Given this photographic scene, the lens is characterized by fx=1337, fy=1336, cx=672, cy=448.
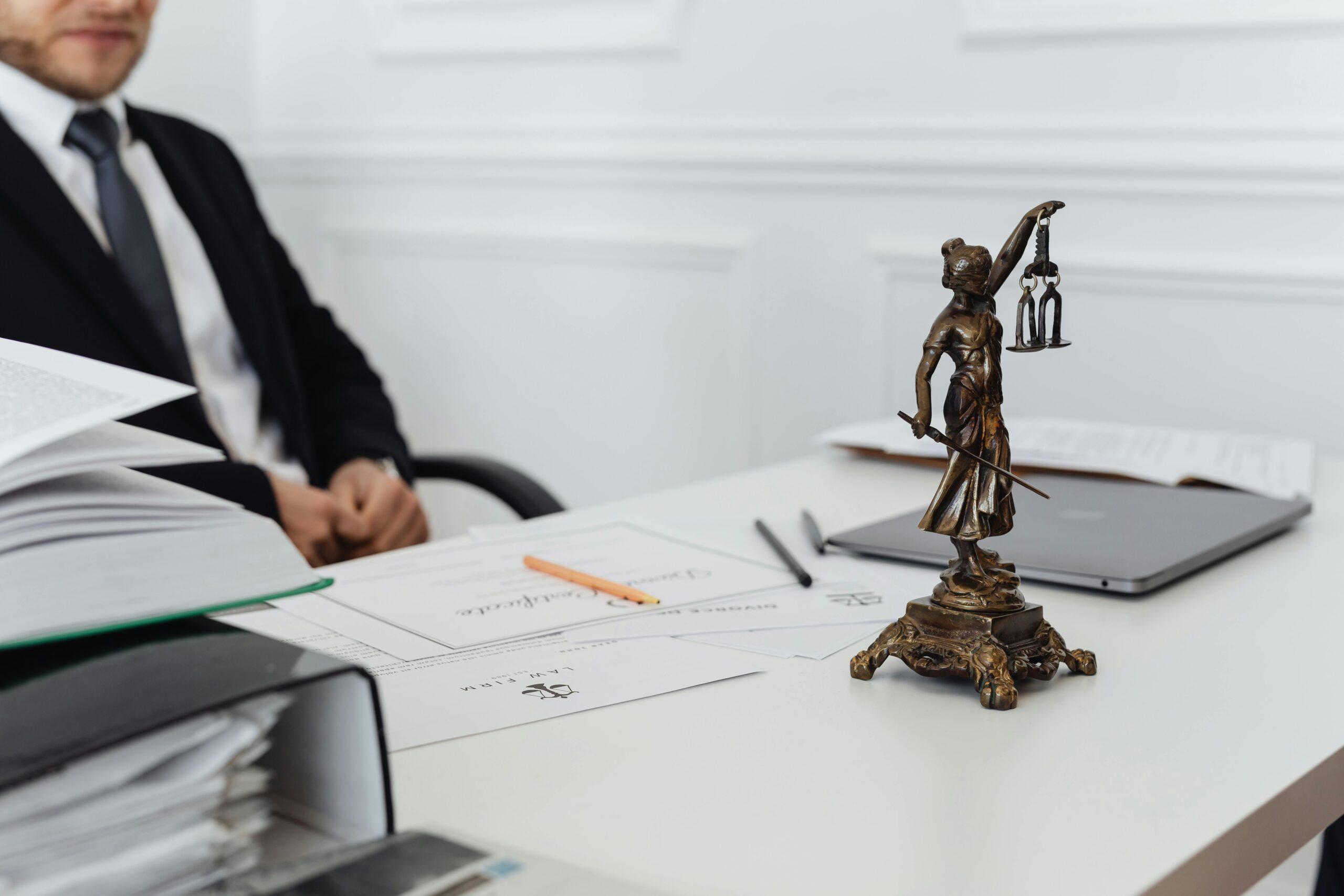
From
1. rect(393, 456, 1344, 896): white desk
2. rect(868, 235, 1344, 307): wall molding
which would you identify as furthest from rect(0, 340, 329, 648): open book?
rect(868, 235, 1344, 307): wall molding

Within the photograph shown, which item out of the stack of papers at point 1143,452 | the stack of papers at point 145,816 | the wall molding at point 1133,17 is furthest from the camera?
the wall molding at point 1133,17

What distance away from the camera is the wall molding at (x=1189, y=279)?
63.7 inches

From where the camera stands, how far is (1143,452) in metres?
1.30

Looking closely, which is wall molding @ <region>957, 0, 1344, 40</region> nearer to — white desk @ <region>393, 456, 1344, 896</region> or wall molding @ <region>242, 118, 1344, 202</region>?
wall molding @ <region>242, 118, 1344, 202</region>

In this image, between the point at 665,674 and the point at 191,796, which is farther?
the point at 665,674

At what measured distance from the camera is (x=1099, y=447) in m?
1.32

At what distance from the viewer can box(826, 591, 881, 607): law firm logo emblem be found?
86 centimetres

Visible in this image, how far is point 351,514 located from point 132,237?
44 centimetres

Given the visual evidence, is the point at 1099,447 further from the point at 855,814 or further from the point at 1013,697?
the point at 855,814

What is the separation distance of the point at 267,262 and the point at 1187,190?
1238 mm

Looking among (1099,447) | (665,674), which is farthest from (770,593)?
(1099,447)

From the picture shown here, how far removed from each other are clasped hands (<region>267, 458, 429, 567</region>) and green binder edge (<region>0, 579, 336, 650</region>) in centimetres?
96

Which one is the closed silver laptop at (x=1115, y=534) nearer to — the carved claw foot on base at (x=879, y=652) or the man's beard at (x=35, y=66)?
the carved claw foot on base at (x=879, y=652)

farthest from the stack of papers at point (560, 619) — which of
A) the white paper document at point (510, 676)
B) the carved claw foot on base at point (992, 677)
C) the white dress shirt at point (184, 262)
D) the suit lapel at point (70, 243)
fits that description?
the white dress shirt at point (184, 262)
